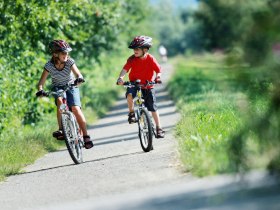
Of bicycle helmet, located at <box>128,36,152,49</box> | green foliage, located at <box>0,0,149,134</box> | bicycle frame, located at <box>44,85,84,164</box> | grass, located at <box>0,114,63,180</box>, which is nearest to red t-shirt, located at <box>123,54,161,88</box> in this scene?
bicycle helmet, located at <box>128,36,152,49</box>

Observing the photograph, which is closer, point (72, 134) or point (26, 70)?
point (72, 134)

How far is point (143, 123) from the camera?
14164 mm

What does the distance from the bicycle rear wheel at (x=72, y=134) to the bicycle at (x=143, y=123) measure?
102cm

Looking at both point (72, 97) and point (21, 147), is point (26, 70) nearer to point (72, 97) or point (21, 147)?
point (21, 147)

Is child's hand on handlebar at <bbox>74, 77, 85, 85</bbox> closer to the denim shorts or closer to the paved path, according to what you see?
the denim shorts

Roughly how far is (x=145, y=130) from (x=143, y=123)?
15 centimetres

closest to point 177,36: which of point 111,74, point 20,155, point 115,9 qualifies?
point 111,74

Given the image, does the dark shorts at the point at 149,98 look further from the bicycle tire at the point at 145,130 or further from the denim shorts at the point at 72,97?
the denim shorts at the point at 72,97

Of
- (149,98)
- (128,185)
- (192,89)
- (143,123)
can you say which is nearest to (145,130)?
(143,123)

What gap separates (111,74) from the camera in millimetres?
51469

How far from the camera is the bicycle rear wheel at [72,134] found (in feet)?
44.0

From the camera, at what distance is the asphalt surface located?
7.88 m

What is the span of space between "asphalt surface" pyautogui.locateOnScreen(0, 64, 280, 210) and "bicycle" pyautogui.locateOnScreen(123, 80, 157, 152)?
19 cm

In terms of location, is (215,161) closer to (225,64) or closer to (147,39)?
(225,64)
